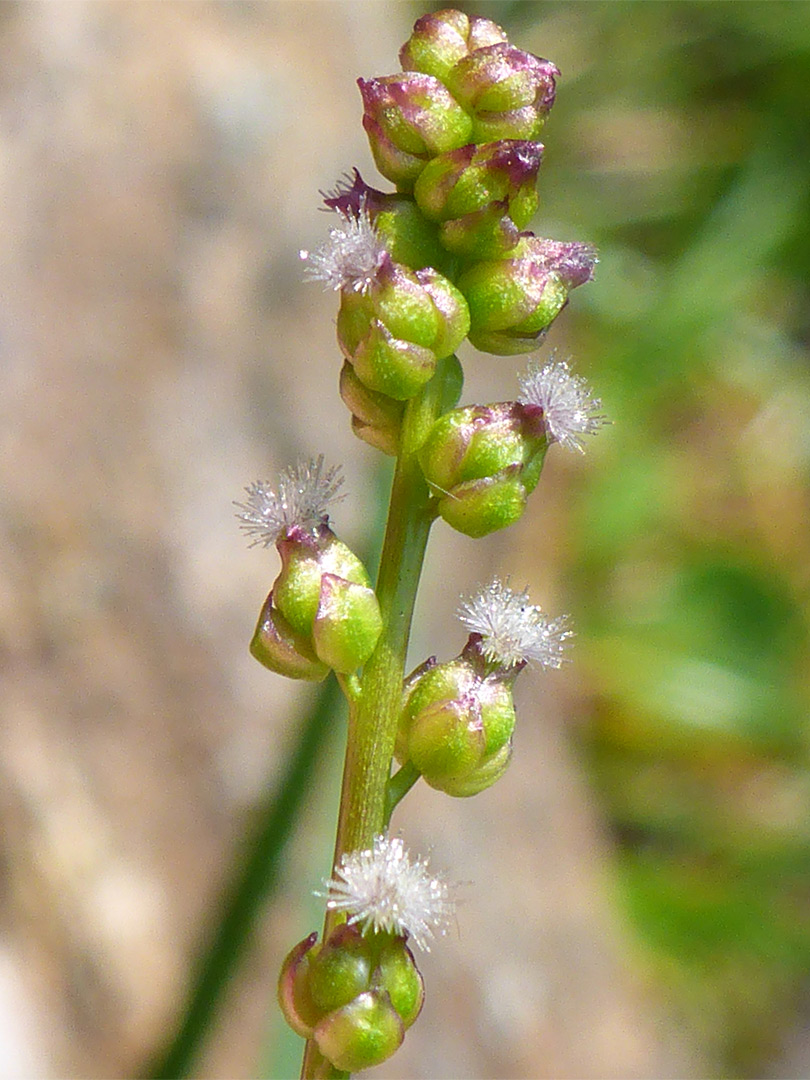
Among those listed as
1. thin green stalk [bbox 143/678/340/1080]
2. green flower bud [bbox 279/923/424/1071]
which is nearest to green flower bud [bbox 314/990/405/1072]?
green flower bud [bbox 279/923/424/1071]

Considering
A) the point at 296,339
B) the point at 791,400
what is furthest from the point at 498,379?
the point at 791,400

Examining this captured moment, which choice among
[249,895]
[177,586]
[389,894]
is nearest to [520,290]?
[389,894]

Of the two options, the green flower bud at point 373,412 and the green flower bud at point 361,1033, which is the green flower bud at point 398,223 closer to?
the green flower bud at point 373,412

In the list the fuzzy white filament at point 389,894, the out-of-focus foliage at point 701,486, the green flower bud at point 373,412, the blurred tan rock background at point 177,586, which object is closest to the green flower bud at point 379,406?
the green flower bud at point 373,412

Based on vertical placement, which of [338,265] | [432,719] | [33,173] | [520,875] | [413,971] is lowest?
[520,875]

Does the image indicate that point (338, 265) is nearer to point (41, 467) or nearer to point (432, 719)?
point (432, 719)
